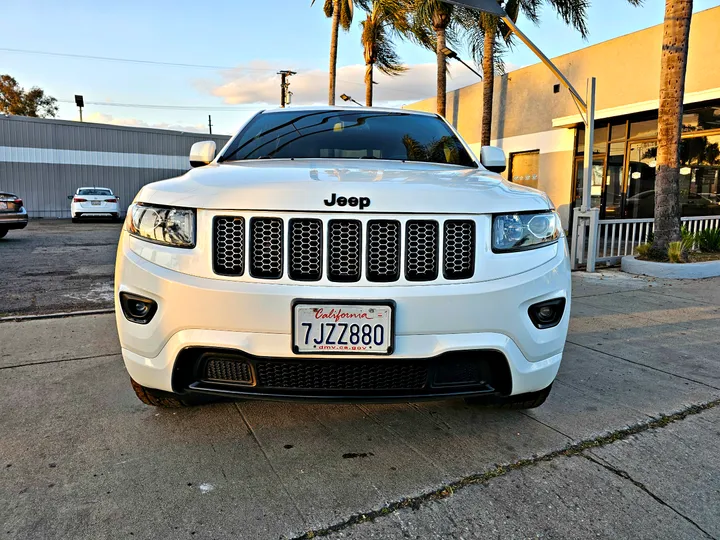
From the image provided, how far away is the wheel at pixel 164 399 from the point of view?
7.64 feet

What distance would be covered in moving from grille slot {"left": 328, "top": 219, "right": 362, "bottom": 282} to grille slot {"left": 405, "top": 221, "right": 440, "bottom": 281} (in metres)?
0.20

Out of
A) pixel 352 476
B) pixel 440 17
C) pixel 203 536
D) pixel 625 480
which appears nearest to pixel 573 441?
pixel 625 480

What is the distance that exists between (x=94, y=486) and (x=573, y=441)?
2094 mm

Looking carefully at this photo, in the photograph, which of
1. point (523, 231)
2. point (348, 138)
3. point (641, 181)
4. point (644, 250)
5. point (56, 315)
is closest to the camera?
point (523, 231)

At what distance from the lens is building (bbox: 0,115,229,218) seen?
75.9 ft

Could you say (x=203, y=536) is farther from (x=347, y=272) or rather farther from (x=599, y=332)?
(x=599, y=332)

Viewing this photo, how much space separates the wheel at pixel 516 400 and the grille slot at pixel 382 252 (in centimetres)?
67

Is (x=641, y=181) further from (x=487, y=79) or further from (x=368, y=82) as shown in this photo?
(x=368, y=82)

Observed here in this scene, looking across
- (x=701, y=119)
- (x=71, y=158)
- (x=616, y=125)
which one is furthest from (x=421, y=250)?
(x=71, y=158)

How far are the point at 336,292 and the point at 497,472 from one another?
3.37 feet

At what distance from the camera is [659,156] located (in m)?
7.86

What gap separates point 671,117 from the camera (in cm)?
769

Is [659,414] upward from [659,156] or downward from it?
downward

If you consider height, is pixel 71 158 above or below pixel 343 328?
above
